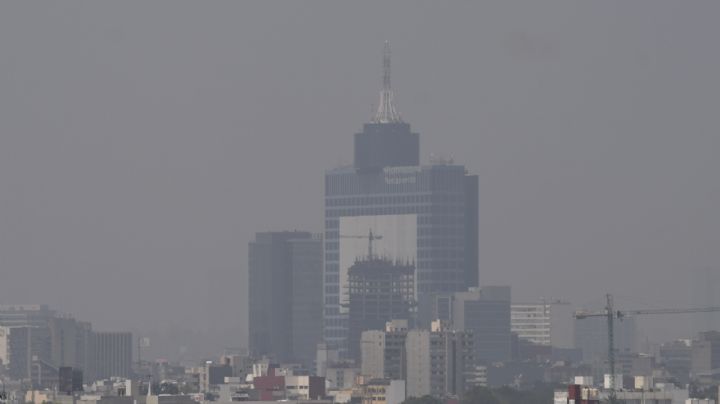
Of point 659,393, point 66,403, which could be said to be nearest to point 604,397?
point 659,393

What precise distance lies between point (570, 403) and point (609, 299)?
103048 millimetres

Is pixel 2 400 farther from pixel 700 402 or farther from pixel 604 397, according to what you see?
pixel 604 397

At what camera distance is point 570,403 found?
310 feet

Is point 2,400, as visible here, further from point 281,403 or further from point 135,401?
point 281,403

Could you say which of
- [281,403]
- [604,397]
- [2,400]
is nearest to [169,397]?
[281,403]

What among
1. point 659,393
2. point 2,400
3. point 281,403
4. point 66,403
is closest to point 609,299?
point 659,393

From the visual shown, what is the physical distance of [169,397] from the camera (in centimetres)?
19275

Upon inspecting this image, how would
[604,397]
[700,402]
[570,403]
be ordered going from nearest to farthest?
[570,403]
[700,402]
[604,397]

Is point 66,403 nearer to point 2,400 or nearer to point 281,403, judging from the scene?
point 281,403

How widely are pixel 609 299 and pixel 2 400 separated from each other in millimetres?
101764

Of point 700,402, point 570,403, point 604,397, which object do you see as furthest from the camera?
point 604,397

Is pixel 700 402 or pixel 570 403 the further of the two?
pixel 700 402

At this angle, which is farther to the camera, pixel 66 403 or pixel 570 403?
pixel 66 403

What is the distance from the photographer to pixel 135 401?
180250mm
